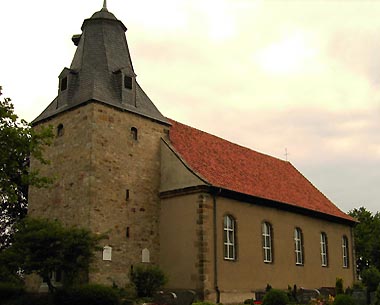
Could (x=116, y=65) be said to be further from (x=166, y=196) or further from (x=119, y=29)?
(x=166, y=196)

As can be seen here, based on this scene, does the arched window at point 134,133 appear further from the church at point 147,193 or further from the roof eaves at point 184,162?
the roof eaves at point 184,162

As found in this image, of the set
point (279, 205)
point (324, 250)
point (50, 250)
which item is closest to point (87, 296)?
point (50, 250)

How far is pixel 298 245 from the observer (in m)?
34.1

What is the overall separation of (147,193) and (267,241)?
7.83 metres

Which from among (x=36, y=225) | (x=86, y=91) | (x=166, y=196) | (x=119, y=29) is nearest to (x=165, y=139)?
(x=166, y=196)

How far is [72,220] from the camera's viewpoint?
26.5 m

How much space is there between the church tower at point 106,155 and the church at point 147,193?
0.18ft

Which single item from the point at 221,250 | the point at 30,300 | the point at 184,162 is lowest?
the point at 30,300

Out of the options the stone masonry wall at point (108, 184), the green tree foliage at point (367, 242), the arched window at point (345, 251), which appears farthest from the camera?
the green tree foliage at point (367, 242)

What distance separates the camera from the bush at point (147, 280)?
25281 millimetres

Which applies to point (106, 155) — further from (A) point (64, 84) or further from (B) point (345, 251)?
(B) point (345, 251)

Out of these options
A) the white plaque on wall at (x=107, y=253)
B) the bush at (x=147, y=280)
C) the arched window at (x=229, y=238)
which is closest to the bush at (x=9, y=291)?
the white plaque on wall at (x=107, y=253)

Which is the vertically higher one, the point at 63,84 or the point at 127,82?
the point at 127,82

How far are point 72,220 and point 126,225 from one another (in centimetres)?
271
